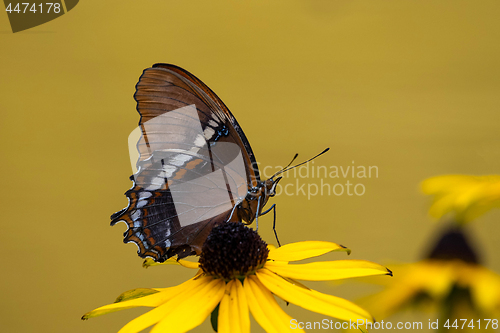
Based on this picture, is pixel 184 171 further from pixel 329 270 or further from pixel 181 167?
pixel 329 270

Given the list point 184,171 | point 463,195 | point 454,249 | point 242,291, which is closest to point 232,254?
point 242,291

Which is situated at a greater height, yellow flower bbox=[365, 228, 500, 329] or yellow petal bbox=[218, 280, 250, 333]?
yellow petal bbox=[218, 280, 250, 333]

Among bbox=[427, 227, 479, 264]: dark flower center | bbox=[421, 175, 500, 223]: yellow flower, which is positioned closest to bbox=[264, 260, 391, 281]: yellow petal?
bbox=[421, 175, 500, 223]: yellow flower

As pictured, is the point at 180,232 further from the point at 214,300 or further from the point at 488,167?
the point at 488,167

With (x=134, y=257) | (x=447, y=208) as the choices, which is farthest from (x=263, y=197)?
(x=134, y=257)

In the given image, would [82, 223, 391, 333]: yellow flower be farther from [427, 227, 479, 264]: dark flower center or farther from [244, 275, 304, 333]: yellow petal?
[427, 227, 479, 264]: dark flower center

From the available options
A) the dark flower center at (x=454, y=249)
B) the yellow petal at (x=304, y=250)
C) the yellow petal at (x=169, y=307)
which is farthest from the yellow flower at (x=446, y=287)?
the yellow petal at (x=169, y=307)
